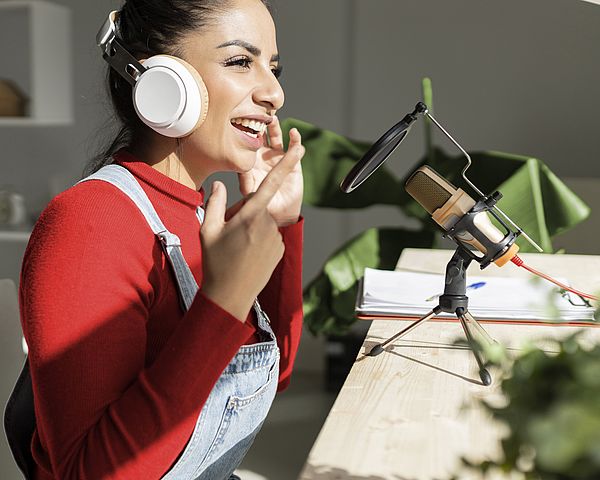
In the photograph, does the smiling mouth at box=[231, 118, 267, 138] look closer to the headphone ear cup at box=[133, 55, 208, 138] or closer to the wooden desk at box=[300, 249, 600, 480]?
the headphone ear cup at box=[133, 55, 208, 138]

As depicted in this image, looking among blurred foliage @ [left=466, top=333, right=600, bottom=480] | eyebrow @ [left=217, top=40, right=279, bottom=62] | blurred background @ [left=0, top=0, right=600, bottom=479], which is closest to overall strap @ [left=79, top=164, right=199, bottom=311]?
eyebrow @ [left=217, top=40, right=279, bottom=62]

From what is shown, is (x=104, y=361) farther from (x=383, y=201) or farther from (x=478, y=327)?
(x=383, y=201)

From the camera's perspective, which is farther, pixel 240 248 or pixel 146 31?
pixel 146 31

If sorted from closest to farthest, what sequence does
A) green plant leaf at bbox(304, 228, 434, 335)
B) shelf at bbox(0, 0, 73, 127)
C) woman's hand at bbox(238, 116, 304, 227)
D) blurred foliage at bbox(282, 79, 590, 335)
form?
1. woman's hand at bbox(238, 116, 304, 227)
2. blurred foliage at bbox(282, 79, 590, 335)
3. green plant leaf at bbox(304, 228, 434, 335)
4. shelf at bbox(0, 0, 73, 127)

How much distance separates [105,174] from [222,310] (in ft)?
1.06

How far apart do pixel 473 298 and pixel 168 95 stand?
571 millimetres

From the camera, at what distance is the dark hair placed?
3.80 ft

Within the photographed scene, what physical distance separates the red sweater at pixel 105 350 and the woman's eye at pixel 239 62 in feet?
0.91

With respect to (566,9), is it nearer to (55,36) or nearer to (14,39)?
(55,36)

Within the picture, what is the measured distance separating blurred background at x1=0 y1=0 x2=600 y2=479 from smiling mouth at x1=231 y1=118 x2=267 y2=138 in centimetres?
198

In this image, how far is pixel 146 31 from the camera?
1.19 meters

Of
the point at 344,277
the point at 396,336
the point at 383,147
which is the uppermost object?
the point at 383,147

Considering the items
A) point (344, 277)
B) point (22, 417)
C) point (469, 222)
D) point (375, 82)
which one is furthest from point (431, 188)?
point (375, 82)

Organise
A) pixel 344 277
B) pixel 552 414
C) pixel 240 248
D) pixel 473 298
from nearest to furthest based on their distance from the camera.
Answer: pixel 552 414 < pixel 240 248 < pixel 473 298 < pixel 344 277
